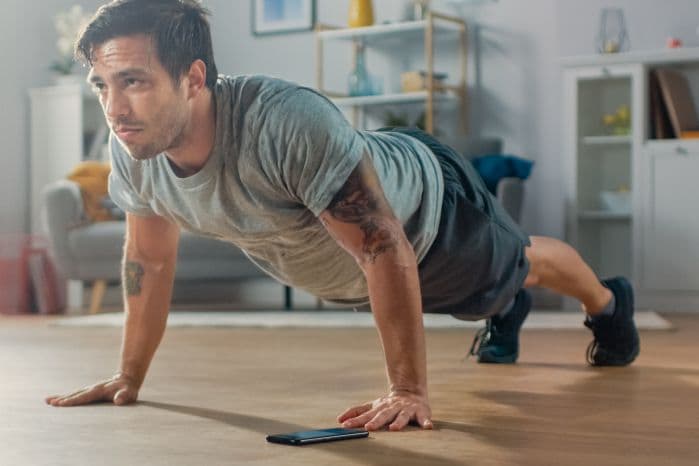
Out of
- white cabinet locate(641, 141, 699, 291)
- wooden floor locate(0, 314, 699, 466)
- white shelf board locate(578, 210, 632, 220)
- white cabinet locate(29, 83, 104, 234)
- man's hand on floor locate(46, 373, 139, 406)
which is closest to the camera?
wooden floor locate(0, 314, 699, 466)

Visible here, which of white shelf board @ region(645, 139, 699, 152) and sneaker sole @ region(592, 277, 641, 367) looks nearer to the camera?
sneaker sole @ region(592, 277, 641, 367)

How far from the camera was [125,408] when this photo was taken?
1990 millimetres

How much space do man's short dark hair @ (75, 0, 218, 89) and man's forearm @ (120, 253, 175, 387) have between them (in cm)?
43

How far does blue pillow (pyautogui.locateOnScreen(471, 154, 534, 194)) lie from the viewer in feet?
16.2

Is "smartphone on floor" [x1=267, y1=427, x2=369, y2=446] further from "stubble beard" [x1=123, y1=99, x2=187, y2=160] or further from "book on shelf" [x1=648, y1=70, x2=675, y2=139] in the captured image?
"book on shelf" [x1=648, y1=70, x2=675, y2=139]

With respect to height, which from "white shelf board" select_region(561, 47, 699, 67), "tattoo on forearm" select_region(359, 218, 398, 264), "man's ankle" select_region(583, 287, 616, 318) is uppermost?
"white shelf board" select_region(561, 47, 699, 67)

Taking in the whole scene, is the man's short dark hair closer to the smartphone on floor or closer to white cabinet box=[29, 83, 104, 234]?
the smartphone on floor

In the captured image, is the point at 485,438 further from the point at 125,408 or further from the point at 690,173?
the point at 690,173

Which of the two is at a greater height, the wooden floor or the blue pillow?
the blue pillow

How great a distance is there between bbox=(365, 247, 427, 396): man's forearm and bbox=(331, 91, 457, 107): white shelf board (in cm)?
380

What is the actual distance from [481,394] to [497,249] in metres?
0.27

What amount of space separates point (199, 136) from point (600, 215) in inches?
145

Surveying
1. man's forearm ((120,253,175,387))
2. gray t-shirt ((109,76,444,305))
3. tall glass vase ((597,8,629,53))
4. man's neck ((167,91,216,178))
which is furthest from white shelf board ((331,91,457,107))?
man's neck ((167,91,216,178))

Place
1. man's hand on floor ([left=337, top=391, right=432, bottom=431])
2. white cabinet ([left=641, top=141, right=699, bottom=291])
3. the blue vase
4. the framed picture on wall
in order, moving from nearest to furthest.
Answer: man's hand on floor ([left=337, top=391, right=432, bottom=431]) → white cabinet ([left=641, top=141, right=699, bottom=291]) → the blue vase → the framed picture on wall
